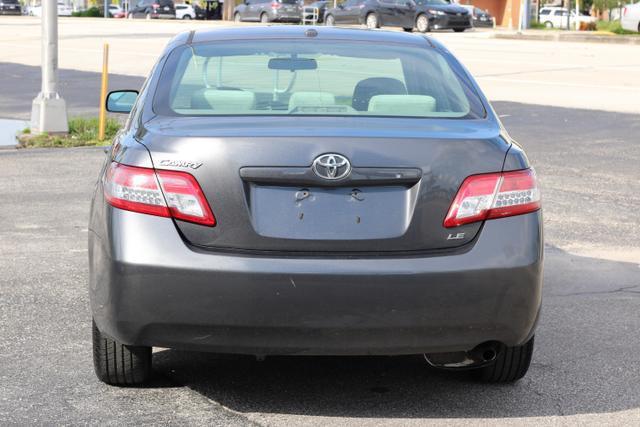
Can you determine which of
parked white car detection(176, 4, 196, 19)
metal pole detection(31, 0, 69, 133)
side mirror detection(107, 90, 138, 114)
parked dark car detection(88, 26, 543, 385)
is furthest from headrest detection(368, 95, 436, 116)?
parked white car detection(176, 4, 196, 19)

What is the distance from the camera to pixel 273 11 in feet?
182

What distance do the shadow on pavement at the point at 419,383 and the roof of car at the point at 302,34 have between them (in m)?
1.46

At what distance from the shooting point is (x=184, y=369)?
5.25m

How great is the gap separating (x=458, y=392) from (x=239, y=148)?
4.83 ft

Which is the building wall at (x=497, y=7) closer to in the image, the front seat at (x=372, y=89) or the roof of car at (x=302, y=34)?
the roof of car at (x=302, y=34)

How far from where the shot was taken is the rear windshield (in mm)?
4945

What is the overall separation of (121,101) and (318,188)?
2.41 m

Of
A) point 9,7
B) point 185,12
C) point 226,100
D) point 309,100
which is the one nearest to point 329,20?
point 185,12

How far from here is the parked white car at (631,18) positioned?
4350cm

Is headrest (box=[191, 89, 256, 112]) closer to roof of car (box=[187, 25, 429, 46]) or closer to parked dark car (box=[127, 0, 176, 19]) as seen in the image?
roof of car (box=[187, 25, 429, 46])

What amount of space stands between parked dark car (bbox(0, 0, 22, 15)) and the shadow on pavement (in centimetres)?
8399

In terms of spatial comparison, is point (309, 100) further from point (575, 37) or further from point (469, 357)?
point (575, 37)

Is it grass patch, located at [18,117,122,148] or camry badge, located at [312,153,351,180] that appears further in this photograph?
grass patch, located at [18,117,122,148]

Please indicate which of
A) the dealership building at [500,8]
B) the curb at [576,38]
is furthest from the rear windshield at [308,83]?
the dealership building at [500,8]
